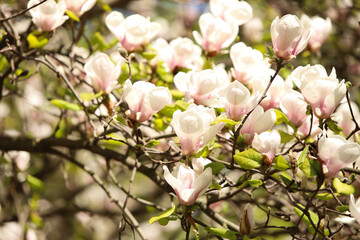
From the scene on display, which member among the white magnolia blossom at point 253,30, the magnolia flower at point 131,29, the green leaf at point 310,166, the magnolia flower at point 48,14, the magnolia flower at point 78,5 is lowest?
the white magnolia blossom at point 253,30

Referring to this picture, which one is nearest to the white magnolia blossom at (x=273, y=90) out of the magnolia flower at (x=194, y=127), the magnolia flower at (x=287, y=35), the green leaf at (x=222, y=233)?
the magnolia flower at (x=287, y=35)

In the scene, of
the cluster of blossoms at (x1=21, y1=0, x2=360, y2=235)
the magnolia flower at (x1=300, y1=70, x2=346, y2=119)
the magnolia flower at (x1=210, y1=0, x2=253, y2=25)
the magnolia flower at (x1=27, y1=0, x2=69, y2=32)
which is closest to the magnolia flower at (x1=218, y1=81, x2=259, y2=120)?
the cluster of blossoms at (x1=21, y1=0, x2=360, y2=235)

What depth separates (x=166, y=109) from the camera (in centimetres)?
101

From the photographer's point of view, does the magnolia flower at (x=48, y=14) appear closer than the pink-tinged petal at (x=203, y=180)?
No

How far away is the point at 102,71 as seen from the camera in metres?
1.05

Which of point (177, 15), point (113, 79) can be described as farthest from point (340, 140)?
point (177, 15)

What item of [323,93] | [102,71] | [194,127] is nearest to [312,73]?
[323,93]

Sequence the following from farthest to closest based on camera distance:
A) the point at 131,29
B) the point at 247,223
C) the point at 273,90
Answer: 1. the point at 131,29
2. the point at 273,90
3. the point at 247,223

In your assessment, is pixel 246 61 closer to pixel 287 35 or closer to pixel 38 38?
pixel 287 35

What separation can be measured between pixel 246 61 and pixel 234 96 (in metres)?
0.18

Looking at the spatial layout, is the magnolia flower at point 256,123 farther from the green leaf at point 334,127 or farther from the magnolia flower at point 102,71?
the magnolia flower at point 102,71

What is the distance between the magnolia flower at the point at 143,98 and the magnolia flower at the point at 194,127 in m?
0.08

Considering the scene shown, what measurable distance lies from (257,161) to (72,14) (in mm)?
656

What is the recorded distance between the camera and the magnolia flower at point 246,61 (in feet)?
3.45
